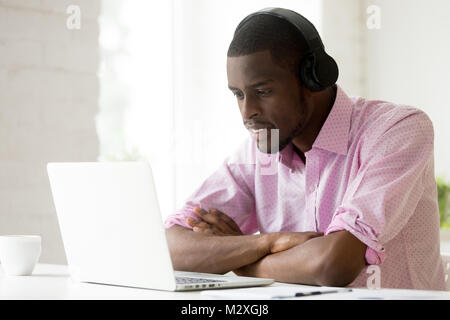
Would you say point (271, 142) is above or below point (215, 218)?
above

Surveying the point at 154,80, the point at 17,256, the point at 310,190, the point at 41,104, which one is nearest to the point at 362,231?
the point at 310,190

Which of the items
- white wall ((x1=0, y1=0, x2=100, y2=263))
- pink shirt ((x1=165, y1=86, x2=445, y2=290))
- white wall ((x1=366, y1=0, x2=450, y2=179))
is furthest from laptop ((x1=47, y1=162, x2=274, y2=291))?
white wall ((x1=366, y1=0, x2=450, y2=179))

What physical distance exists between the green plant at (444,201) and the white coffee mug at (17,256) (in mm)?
2103

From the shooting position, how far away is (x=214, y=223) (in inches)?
66.9

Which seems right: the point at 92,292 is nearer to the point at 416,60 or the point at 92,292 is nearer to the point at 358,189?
the point at 358,189

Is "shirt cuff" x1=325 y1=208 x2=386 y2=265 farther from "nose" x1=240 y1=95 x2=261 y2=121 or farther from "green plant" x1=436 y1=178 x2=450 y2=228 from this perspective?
"green plant" x1=436 y1=178 x2=450 y2=228

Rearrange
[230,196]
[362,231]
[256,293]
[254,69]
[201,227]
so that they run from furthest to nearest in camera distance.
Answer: [230,196] < [201,227] < [254,69] < [362,231] < [256,293]

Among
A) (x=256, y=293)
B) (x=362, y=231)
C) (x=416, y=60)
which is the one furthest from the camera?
(x=416, y=60)

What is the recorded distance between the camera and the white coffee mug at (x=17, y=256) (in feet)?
4.59

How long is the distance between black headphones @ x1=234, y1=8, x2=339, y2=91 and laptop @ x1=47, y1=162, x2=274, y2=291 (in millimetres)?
564

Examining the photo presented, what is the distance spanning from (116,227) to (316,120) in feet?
2.44

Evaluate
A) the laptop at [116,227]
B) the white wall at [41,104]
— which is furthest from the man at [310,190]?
the white wall at [41,104]

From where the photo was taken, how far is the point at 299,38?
5.29ft

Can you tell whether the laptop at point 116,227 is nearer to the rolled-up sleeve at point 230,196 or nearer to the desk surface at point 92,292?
the desk surface at point 92,292
